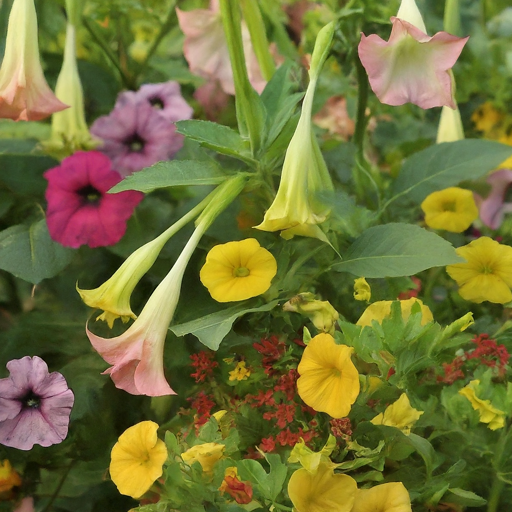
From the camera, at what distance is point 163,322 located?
374 mm

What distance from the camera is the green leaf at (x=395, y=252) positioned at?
0.37 meters

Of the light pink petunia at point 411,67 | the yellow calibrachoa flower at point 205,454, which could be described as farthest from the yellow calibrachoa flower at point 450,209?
the yellow calibrachoa flower at point 205,454

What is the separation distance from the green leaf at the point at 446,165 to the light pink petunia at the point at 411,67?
120 millimetres

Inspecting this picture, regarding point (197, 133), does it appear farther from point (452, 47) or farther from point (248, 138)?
point (452, 47)

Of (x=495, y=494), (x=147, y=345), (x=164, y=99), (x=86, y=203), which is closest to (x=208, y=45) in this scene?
(x=164, y=99)

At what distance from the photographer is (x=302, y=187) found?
1.20 feet

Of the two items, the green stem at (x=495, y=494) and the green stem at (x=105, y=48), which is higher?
the green stem at (x=105, y=48)

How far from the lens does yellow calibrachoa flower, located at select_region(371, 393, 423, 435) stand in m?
0.36

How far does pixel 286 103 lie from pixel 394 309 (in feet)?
0.48

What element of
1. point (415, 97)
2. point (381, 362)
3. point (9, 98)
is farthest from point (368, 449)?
point (9, 98)

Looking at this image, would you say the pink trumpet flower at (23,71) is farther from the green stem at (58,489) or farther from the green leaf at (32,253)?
the green stem at (58,489)

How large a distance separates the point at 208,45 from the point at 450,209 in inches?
8.6

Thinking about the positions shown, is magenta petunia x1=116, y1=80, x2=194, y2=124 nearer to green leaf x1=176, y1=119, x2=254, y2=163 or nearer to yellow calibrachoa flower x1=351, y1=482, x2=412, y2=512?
green leaf x1=176, y1=119, x2=254, y2=163

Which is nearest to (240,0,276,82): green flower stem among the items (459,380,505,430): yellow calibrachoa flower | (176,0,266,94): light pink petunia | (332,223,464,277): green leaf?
(176,0,266,94): light pink petunia
